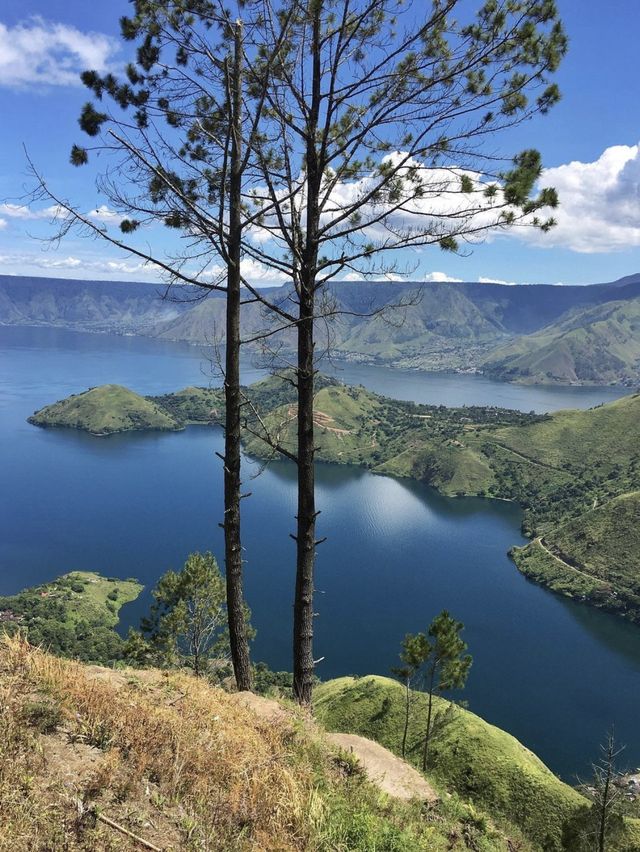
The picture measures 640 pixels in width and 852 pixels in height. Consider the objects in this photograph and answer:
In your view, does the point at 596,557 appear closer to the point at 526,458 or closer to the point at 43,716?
the point at 526,458

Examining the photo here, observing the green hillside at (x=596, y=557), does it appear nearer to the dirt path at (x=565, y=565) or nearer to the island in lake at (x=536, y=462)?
the dirt path at (x=565, y=565)

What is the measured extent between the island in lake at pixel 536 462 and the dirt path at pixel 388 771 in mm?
57318

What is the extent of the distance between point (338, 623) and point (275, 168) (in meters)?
73.7

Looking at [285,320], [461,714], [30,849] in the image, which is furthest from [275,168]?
[461,714]

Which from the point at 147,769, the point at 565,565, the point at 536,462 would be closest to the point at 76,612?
the point at 147,769

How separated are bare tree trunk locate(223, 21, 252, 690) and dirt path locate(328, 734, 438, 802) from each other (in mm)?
2318

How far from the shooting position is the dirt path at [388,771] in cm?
790

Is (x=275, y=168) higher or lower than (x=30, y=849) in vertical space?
higher

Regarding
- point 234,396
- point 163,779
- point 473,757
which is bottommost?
point 473,757

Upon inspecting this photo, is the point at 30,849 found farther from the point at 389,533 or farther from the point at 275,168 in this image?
the point at 389,533

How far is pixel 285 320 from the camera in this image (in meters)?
7.74

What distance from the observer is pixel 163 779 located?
190 inches

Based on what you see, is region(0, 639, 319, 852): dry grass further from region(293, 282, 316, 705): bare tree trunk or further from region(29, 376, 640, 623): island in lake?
region(29, 376, 640, 623): island in lake

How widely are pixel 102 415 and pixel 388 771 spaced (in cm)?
19613
